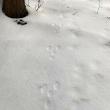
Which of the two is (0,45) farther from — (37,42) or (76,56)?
(76,56)

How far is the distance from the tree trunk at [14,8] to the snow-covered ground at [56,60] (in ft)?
0.29

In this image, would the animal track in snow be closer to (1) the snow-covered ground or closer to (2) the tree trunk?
(1) the snow-covered ground

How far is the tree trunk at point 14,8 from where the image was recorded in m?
3.19

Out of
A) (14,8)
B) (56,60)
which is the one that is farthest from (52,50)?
(14,8)

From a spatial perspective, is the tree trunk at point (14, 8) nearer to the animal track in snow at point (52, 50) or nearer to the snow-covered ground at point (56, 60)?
the snow-covered ground at point (56, 60)

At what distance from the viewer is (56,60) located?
8.84 ft

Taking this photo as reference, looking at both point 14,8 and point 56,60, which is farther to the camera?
point 14,8

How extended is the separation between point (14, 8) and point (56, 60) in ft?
3.30

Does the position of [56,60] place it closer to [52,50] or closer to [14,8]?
[52,50]

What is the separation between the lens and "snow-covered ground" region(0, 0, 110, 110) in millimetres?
2266

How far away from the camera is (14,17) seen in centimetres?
326

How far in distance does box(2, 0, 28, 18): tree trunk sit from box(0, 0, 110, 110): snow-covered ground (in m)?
0.09

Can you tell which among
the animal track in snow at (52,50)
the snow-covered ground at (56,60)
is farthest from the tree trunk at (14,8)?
the animal track in snow at (52,50)

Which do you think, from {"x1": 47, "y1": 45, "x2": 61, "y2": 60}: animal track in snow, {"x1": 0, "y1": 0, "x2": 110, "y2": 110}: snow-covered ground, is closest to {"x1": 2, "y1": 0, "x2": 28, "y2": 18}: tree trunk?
{"x1": 0, "y1": 0, "x2": 110, "y2": 110}: snow-covered ground
